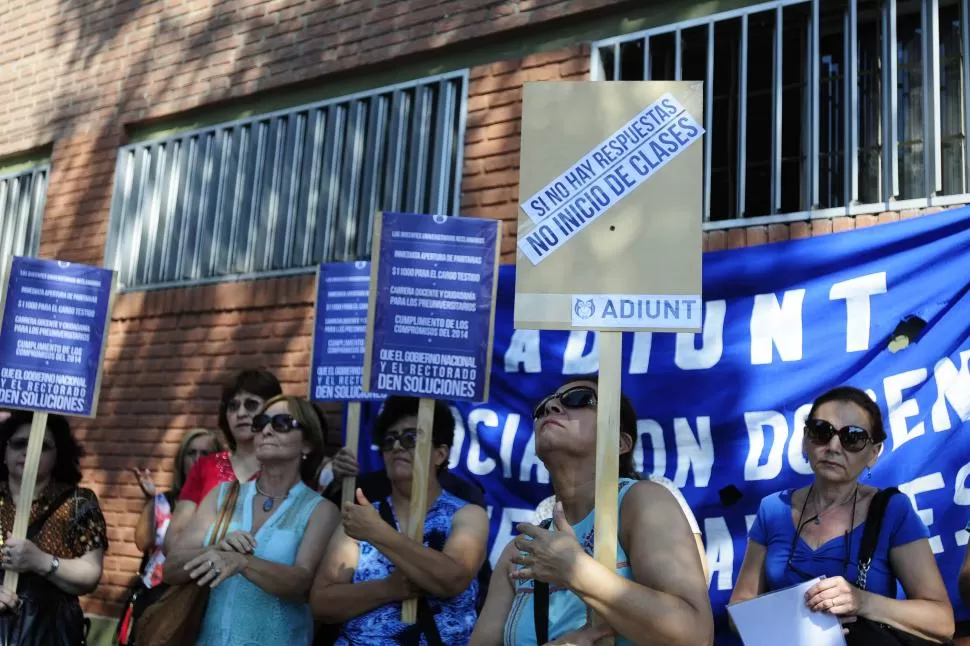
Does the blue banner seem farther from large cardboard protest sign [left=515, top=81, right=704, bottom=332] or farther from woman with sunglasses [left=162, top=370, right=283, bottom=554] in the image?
large cardboard protest sign [left=515, top=81, right=704, bottom=332]

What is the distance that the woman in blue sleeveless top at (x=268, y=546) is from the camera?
431 centimetres

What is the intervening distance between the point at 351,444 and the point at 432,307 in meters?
0.81

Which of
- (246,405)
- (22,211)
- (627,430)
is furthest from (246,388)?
(22,211)

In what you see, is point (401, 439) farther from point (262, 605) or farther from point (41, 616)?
point (41, 616)

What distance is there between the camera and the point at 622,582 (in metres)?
2.68

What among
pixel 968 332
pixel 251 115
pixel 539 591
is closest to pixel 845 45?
pixel 968 332

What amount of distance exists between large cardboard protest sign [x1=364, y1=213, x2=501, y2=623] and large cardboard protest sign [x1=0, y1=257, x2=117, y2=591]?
1.68 m

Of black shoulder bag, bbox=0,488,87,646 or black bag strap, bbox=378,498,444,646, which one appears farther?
black shoulder bag, bbox=0,488,87,646

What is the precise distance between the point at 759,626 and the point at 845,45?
3463 millimetres

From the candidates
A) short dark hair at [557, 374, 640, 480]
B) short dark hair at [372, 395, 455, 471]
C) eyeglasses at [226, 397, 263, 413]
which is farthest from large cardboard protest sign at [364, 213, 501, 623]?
short dark hair at [557, 374, 640, 480]

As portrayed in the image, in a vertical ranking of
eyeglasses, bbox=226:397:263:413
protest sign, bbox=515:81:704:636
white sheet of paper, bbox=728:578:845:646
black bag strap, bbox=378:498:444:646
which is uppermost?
protest sign, bbox=515:81:704:636

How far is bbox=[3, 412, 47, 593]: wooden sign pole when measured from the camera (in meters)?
4.85

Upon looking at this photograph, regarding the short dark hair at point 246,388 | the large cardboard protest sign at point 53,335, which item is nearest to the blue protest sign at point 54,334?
the large cardboard protest sign at point 53,335

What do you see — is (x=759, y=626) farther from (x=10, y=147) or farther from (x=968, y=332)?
(x=10, y=147)
